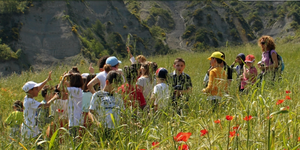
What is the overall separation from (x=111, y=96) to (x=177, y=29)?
255 ft

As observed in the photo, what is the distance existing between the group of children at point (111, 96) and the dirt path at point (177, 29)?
5721cm

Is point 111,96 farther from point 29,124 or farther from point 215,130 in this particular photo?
point 215,130

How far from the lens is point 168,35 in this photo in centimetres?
7294

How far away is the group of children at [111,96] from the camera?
2.37 meters

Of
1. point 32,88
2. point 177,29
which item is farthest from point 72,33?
point 177,29

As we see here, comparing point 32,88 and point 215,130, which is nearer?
point 215,130

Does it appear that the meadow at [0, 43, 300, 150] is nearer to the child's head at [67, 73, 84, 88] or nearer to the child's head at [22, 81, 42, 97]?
the child's head at [67, 73, 84, 88]

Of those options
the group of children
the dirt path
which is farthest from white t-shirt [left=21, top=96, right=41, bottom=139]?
the dirt path

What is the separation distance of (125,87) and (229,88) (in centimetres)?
114

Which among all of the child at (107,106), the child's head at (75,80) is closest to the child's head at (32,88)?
the child's head at (75,80)

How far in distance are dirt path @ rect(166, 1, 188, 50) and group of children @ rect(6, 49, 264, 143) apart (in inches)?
2252

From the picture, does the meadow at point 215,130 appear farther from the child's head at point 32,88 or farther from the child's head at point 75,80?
the child's head at point 32,88

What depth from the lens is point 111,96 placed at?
121 inches

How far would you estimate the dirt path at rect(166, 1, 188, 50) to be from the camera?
6450 cm
